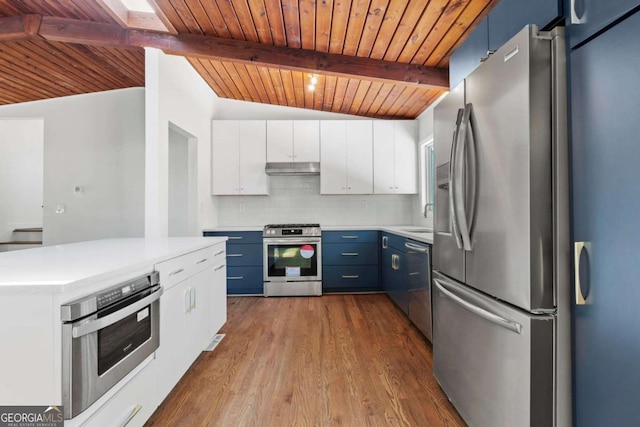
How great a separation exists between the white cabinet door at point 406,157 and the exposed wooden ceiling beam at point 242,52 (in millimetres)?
1331

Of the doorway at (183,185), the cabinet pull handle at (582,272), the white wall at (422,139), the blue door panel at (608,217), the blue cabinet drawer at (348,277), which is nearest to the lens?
the blue door panel at (608,217)

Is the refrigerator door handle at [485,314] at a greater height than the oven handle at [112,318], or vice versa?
the oven handle at [112,318]

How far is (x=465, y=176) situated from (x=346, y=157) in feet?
10.2

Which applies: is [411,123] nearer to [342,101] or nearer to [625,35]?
[342,101]

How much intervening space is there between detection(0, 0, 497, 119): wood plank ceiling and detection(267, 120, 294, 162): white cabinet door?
14.8 inches

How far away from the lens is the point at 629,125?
0.89m

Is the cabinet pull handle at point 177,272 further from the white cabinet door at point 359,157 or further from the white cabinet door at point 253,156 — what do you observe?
the white cabinet door at point 359,157

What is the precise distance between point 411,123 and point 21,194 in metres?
6.97

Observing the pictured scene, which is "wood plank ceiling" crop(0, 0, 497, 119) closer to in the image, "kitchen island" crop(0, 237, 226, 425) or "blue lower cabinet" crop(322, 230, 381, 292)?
"blue lower cabinet" crop(322, 230, 381, 292)

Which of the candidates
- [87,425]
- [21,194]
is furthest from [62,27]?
[21,194]

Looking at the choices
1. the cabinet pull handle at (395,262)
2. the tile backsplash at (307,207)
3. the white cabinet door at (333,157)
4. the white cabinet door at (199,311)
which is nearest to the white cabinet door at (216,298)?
the white cabinet door at (199,311)

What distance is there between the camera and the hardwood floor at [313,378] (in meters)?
1.77

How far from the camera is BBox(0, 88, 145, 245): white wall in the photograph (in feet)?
13.8

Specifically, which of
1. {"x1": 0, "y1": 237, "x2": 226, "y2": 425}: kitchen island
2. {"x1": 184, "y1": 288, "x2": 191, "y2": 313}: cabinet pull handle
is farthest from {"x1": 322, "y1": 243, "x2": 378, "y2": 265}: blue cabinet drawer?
{"x1": 184, "y1": 288, "x2": 191, "y2": 313}: cabinet pull handle
